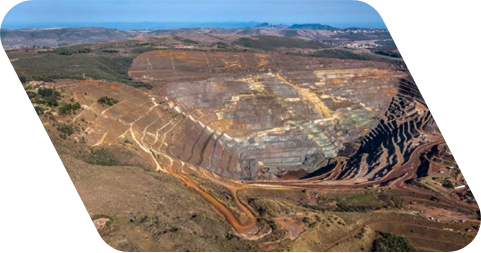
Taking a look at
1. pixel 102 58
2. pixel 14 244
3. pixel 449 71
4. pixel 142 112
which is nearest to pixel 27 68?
pixel 102 58

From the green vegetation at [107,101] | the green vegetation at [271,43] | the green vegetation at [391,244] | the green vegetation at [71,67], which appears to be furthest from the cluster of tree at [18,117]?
the green vegetation at [271,43]

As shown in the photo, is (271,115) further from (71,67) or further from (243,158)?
(71,67)

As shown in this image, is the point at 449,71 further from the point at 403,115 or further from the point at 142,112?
the point at 142,112

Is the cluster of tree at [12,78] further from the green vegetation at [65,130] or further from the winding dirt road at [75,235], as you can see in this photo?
the winding dirt road at [75,235]

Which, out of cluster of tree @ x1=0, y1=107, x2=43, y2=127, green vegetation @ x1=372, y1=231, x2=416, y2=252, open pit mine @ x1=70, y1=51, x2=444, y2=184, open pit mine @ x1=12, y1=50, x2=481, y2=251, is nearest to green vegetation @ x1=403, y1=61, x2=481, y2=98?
open pit mine @ x1=12, y1=50, x2=481, y2=251

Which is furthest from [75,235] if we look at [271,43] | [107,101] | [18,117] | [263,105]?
[271,43]

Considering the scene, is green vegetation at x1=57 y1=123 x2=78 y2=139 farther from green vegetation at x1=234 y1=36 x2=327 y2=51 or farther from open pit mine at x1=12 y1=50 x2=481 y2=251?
green vegetation at x1=234 y1=36 x2=327 y2=51
